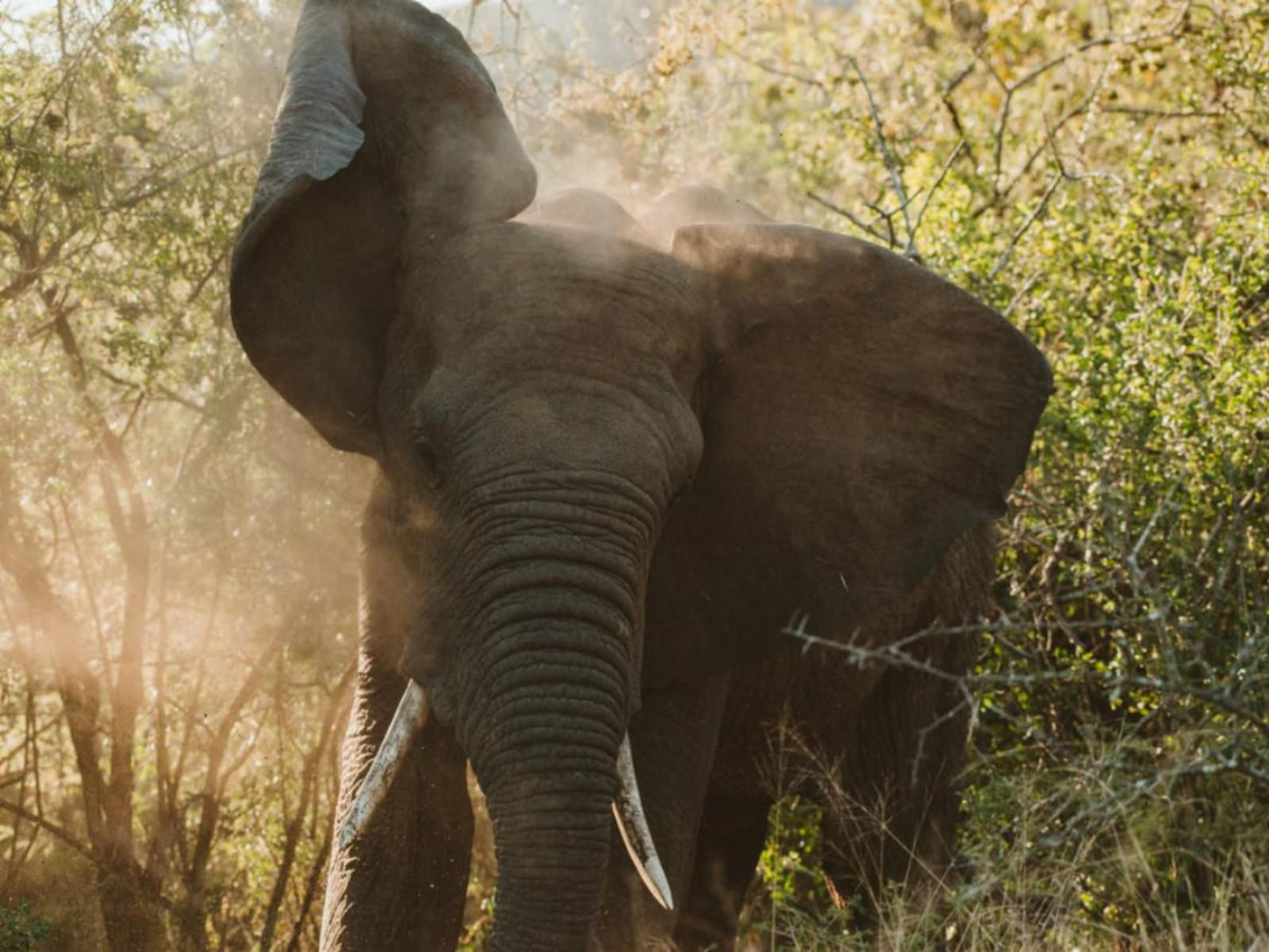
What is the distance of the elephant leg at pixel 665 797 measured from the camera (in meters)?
4.62

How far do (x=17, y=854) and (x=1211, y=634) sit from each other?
5.35 m

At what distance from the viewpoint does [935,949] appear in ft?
17.3

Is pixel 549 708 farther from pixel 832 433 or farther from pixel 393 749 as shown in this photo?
pixel 832 433

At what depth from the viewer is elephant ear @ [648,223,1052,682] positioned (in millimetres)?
4832

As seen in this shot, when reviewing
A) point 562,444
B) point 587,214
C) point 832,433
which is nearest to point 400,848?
point 562,444

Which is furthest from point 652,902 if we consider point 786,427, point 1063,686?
point 1063,686

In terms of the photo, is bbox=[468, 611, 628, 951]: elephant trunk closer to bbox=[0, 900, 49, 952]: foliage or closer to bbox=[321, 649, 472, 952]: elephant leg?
bbox=[321, 649, 472, 952]: elephant leg

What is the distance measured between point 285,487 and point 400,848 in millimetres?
3652

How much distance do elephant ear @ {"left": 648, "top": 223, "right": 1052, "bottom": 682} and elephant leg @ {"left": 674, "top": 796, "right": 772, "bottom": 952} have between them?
6.68ft

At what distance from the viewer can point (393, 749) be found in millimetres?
4250

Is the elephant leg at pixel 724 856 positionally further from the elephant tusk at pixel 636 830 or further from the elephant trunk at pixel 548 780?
the elephant trunk at pixel 548 780

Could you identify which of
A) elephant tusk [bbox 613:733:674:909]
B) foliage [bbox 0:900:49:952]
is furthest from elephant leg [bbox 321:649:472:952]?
foliage [bbox 0:900:49:952]

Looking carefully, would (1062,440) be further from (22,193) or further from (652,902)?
(22,193)

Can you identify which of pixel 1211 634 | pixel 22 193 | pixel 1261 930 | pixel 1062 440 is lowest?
pixel 1261 930
